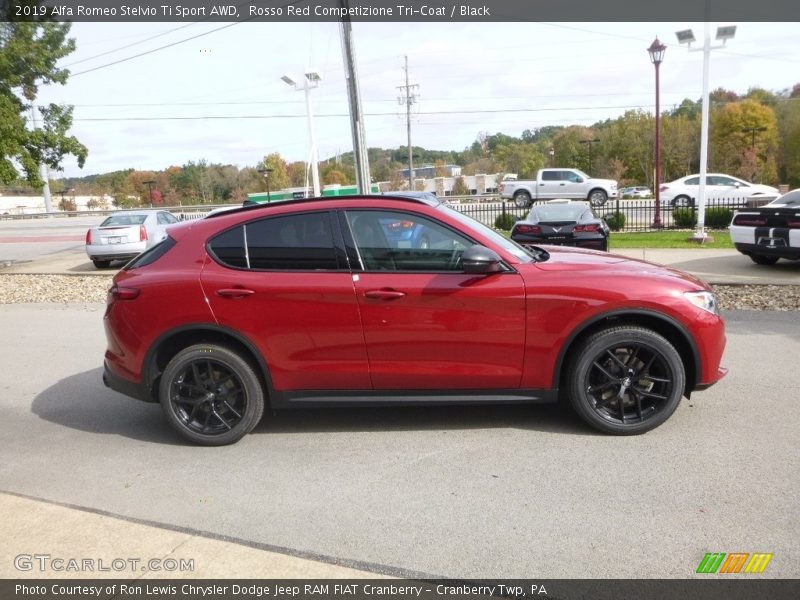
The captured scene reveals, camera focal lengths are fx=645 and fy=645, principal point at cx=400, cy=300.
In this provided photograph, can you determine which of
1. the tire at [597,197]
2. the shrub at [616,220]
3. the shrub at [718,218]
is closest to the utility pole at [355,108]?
the shrub at [616,220]

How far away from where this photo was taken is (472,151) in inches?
5138

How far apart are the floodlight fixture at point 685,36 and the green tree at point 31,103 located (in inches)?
678

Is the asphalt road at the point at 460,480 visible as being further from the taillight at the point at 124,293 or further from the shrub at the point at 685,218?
the shrub at the point at 685,218

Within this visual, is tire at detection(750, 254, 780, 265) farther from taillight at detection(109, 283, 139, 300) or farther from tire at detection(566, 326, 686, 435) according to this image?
taillight at detection(109, 283, 139, 300)

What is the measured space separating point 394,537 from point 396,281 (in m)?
1.68

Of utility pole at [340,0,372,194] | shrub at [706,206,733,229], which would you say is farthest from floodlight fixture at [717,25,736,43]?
utility pole at [340,0,372,194]

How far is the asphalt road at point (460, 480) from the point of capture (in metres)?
3.12

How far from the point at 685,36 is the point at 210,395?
63.2 feet

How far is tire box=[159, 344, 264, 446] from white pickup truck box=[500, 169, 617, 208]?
31.2 metres

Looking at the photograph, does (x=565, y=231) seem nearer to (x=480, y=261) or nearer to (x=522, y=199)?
(x=480, y=261)

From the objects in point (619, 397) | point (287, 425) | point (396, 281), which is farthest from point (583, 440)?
Result: point (287, 425)

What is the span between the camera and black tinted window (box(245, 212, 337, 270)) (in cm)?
445

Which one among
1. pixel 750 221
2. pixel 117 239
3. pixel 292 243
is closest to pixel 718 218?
pixel 750 221

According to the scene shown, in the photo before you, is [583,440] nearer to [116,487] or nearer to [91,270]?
[116,487]
